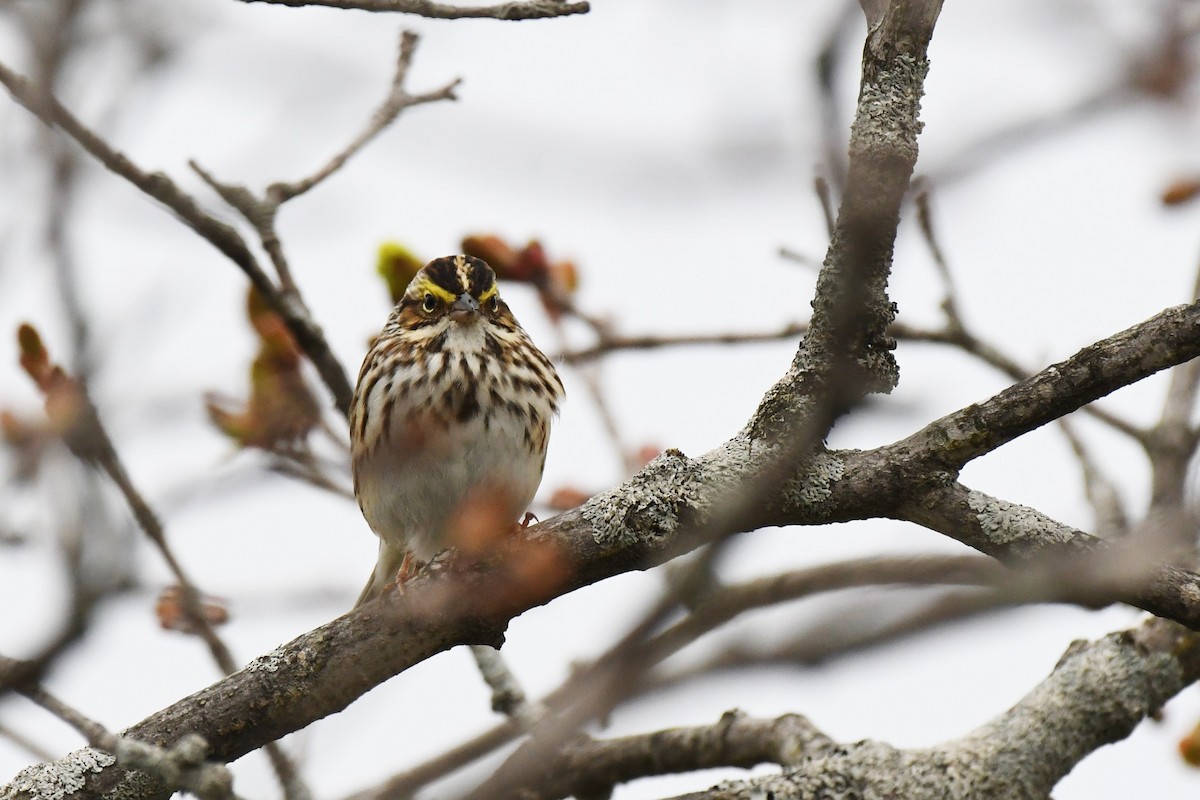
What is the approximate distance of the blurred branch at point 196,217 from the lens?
14.8ft

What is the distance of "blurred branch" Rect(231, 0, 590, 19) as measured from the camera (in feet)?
13.5

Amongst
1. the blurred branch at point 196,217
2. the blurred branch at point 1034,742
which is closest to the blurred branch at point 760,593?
the blurred branch at point 1034,742

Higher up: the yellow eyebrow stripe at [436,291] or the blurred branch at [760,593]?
the yellow eyebrow stripe at [436,291]

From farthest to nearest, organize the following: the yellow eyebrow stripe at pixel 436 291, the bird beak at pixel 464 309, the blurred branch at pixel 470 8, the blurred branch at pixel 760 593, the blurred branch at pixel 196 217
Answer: the yellow eyebrow stripe at pixel 436 291
the bird beak at pixel 464 309
the blurred branch at pixel 196 217
the blurred branch at pixel 470 8
the blurred branch at pixel 760 593

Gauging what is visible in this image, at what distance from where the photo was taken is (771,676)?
11.3 ft

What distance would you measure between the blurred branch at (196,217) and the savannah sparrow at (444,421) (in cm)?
35

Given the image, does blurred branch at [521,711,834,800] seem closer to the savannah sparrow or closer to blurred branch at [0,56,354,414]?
the savannah sparrow

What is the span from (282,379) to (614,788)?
88.1 inches

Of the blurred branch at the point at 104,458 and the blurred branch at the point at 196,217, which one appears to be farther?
the blurred branch at the point at 196,217

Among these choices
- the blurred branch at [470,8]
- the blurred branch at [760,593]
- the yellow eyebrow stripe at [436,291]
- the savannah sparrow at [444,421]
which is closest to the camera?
the blurred branch at [760,593]

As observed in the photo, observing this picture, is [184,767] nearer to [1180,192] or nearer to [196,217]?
[196,217]

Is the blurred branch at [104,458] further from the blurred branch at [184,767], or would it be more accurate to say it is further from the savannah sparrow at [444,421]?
the savannah sparrow at [444,421]

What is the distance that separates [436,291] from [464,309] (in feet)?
0.77

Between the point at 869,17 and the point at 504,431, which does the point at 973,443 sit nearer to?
the point at 869,17
